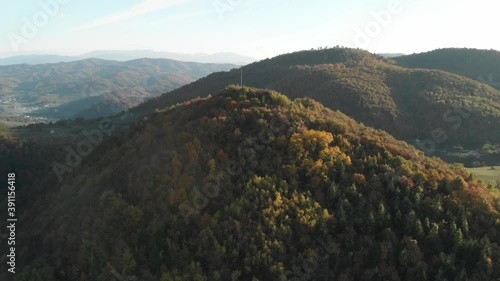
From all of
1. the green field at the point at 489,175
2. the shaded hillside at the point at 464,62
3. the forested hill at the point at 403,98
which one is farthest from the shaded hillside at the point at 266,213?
the shaded hillside at the point at 464,62

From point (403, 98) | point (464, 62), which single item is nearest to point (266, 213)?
point (403, 98)

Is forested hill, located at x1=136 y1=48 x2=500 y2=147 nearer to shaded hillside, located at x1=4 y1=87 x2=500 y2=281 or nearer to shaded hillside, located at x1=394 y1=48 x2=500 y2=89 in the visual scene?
shaded hillside, located at x1=394 y1=48 x2=500 y2=89

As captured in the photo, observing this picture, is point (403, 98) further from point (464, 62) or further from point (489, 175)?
point (464, 62)

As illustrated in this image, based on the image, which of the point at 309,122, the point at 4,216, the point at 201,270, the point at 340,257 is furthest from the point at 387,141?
the point at 4,216

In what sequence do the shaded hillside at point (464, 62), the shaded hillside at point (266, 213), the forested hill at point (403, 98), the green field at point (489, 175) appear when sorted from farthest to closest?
the shaded hillside at point (464, 62), the forested hill at point (403, 98), the green field at point (489, 175), the shaded hillside at point (266, 213)

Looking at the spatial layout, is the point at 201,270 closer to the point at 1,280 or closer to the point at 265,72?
the point at 1,280

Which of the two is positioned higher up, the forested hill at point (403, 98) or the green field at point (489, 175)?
the forested hill at point (403, 98)

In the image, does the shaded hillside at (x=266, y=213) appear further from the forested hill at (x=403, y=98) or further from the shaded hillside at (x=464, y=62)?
the shaded hillside at (x=464, y=62)
